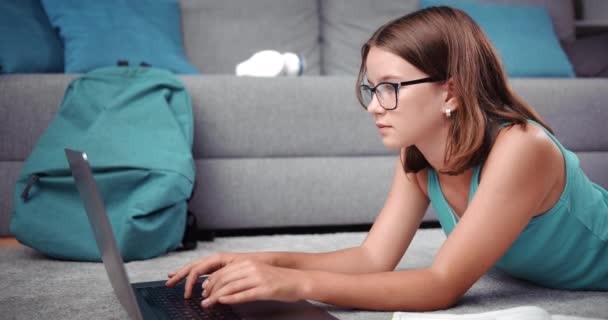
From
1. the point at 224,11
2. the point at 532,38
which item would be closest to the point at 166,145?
the point at 224,11

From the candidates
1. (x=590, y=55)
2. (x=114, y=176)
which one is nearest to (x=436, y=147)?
(x=114, y=176)

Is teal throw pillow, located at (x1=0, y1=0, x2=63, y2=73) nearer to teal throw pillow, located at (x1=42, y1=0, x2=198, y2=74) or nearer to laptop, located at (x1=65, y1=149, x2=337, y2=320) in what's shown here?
teal throw pillow, located at (x1=42, y1=0, x2=198, y2=74)

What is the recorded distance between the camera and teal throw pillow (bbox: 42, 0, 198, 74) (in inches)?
80.4

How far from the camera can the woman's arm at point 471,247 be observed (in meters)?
0.88

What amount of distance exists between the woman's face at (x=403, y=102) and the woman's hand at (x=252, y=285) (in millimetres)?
275

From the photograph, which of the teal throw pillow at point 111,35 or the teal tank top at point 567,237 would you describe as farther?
the teal throw pillow at point 111,35

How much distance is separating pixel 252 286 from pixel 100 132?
914mm

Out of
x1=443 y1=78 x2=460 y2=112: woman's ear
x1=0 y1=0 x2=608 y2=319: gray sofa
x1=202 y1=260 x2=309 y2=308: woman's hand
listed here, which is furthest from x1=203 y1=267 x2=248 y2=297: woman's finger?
x1=0 y1=0 x2=608 y2=319: gray sofa

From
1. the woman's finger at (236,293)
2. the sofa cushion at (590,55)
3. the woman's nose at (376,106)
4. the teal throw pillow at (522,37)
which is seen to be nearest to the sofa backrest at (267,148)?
the teal throw pillow at (522,37)

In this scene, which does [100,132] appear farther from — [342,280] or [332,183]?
[342,280]

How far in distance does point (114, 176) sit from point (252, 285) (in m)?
0.81

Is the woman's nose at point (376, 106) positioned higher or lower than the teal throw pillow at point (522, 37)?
higher

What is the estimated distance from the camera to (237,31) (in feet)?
8.13

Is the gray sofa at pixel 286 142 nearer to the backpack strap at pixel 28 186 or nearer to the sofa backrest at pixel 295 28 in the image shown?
the backpack strap at pixel 28 186
